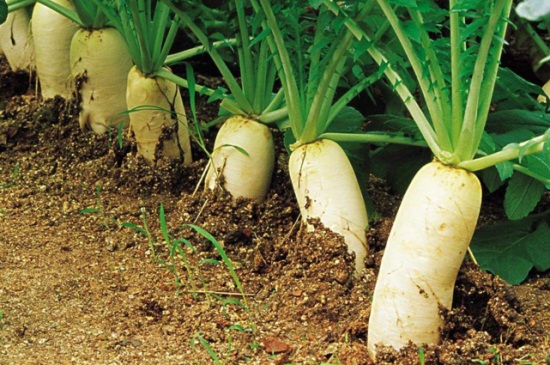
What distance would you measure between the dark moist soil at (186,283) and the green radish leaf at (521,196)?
227 mm

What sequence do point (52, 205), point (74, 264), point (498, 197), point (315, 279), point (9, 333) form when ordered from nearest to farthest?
point (9, 333), point (315, 279), point (74, 264), point (52, 205), point (498, 197)

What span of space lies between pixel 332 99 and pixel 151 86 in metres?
0.71

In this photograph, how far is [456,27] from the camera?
202cm

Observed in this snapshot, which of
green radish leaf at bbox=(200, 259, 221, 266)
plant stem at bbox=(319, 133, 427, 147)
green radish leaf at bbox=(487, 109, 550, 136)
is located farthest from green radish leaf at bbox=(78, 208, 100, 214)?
green radish leaf at bbox=(487, 109, 550, 136)

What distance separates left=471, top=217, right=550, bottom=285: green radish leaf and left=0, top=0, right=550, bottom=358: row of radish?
31cm

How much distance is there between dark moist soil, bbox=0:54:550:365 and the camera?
6.89ft

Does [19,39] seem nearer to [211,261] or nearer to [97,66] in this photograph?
[97,66]

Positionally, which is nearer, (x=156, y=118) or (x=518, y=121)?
(x=518, y=121)

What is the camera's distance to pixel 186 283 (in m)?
2.44

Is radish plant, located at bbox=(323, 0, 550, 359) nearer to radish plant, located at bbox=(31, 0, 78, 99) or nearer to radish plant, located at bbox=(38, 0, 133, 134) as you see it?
radish plant, located at bbox=(38, 0, 133, 134)

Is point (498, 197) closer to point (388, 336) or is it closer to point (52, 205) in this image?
point (388, 336)

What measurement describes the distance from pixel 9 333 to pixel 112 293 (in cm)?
31

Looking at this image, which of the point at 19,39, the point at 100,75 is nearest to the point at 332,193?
the point at 100,75

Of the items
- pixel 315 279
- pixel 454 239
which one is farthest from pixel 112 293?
pixel 454 239
